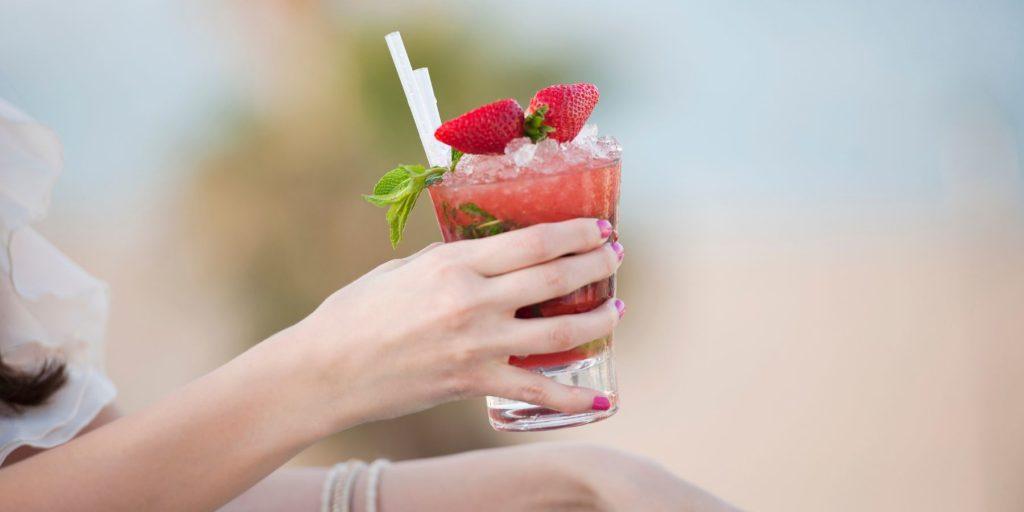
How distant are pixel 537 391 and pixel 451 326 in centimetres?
15

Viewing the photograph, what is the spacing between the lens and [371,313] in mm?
1096

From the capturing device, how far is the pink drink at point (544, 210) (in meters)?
1.19

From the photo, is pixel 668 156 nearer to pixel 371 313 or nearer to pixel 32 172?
pixel 32 172

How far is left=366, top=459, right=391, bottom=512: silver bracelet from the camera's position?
1496mm

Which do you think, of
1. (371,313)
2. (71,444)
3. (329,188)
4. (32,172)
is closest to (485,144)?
(371,313)

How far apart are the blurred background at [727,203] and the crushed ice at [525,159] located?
15.2ft

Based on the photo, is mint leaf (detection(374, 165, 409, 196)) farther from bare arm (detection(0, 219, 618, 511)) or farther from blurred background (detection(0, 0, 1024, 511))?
blurred background (detection(0, 0, 1024, 511))

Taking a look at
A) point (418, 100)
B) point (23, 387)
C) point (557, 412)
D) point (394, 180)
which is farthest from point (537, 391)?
point (23, 387)

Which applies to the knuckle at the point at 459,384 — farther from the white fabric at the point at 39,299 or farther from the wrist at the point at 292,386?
the white fabric at the point at 39,299

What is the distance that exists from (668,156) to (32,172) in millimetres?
5579

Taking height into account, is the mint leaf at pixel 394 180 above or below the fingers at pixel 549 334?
above

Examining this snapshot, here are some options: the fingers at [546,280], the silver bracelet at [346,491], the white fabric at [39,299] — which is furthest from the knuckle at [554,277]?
the white fabric at [39,299]

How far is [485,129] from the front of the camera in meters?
1.16

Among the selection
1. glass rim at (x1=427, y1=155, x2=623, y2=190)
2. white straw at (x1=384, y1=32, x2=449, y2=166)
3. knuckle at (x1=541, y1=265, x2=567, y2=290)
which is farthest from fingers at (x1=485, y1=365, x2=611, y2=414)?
white straw at (x1=384, y1=32, x2=449, y2=166)
